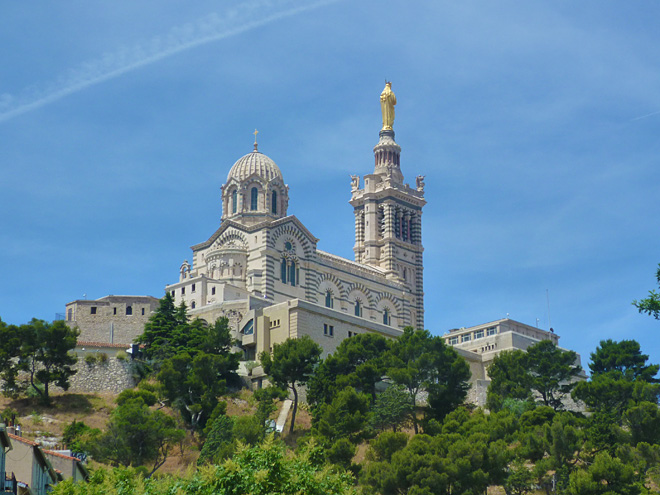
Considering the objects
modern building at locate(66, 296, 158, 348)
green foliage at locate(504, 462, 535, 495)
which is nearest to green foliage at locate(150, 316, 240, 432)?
modern building at locate(66, 296, 158, 348)

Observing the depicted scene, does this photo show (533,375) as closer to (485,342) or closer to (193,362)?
(485,342)

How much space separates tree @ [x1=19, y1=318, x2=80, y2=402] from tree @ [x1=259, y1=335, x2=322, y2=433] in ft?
35.5

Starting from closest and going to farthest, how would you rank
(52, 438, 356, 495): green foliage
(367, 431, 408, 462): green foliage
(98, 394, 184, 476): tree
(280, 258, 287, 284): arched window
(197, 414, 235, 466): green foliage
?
(52, 438, 356, 495): green foliage < (197, 414, 235, 466): green foliage < (98, 394, 184, 476): tree < (367, 431, 408, 462): green foliage < (280, 258, 287, 284): arched window

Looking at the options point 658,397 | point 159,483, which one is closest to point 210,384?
point 658,397

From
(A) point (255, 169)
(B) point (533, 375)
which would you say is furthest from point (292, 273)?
(B) point (533, 375)

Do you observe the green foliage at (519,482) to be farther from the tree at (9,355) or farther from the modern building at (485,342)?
the tree at (9,355)

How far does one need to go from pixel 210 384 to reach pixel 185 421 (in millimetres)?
2578

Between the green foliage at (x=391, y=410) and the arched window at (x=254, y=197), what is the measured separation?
2744 cm

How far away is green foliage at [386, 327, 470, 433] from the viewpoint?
61406 mm

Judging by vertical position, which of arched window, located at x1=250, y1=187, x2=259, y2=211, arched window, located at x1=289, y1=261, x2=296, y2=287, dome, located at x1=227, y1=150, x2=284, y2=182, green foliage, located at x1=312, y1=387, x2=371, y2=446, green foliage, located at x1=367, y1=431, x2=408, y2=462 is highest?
dome, located at x1=227, y1=150, x2=284, y2=182

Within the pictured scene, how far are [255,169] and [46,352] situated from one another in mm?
27997

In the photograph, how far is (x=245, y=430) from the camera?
173 feet

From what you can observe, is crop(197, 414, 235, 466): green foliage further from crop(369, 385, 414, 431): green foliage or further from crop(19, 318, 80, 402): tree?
crop(19, 318, 80, 402): tree

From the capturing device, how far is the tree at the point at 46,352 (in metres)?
60.3
